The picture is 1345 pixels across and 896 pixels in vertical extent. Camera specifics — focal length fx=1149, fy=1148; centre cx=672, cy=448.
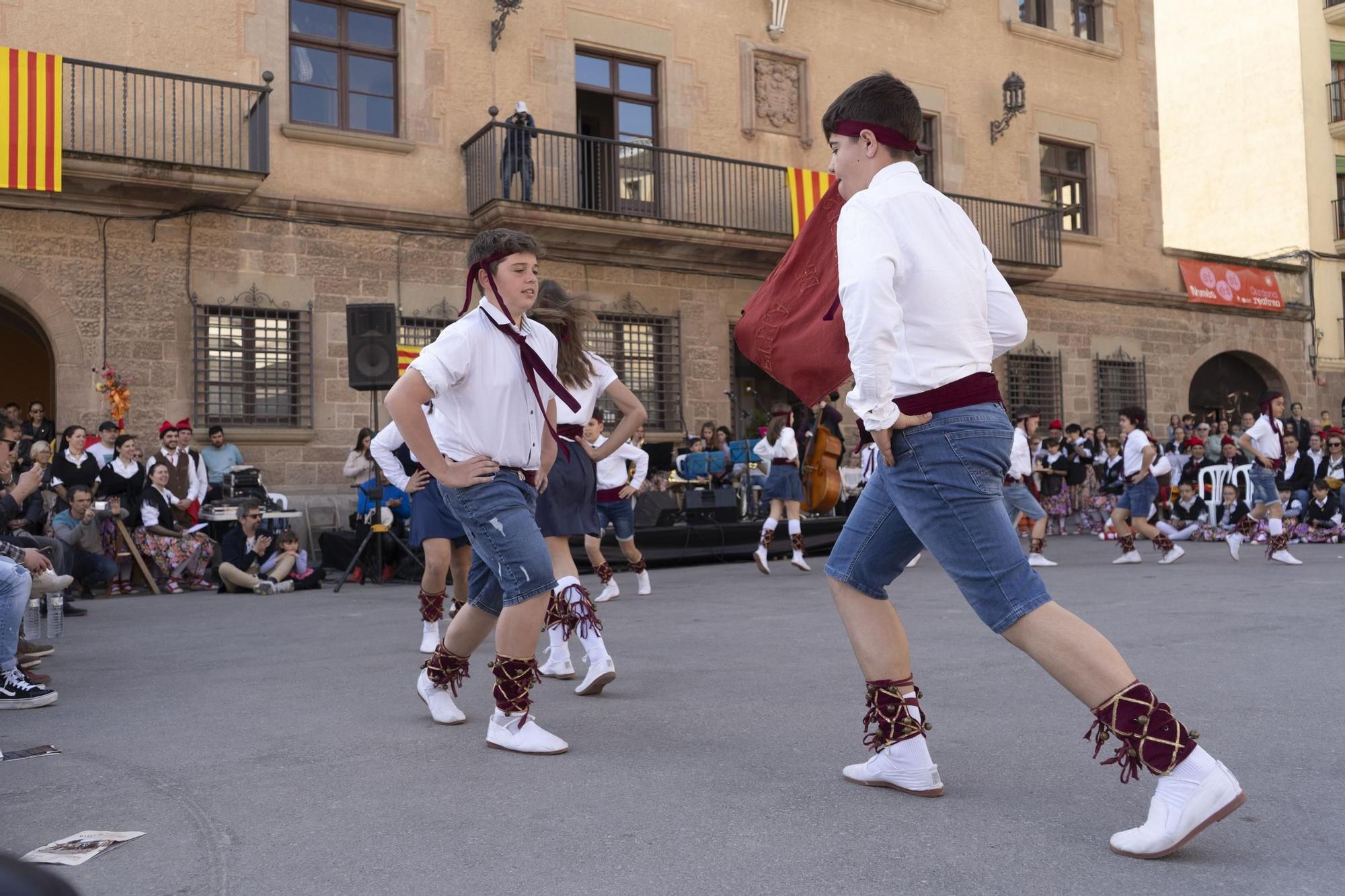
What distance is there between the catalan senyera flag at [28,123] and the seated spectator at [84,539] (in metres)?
4.32

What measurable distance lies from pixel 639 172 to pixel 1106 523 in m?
9.09

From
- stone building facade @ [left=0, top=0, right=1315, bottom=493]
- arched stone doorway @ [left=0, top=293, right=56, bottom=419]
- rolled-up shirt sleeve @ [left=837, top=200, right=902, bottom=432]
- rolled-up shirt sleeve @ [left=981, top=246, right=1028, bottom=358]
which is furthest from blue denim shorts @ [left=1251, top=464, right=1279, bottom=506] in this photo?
arched stone doorway @ [left=0, top=293, right=56, bottom=419]

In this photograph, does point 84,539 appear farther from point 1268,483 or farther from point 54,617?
point 1268,483

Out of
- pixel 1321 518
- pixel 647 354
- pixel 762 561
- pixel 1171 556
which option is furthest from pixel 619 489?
pixel 1321 518

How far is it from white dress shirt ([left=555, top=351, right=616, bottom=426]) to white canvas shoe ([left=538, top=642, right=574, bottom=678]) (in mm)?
1099

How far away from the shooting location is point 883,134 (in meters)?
3.18

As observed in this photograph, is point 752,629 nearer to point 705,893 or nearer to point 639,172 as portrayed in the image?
point 705,893

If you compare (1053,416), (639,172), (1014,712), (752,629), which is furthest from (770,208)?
(1014,712)

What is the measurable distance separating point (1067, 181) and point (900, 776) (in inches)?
881

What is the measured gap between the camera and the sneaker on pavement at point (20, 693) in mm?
5094

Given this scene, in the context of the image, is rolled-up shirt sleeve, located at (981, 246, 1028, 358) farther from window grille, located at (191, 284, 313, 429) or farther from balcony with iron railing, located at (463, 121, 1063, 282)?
window grille, located at (191, 284, 313, 429)

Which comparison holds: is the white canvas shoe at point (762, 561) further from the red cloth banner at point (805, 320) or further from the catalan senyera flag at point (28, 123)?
the catalan senyera flag at point (28, 123)

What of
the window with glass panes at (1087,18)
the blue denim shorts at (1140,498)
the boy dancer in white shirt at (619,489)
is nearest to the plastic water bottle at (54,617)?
the boy dancer in white shirt at (619,489)

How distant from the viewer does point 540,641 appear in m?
7.05
